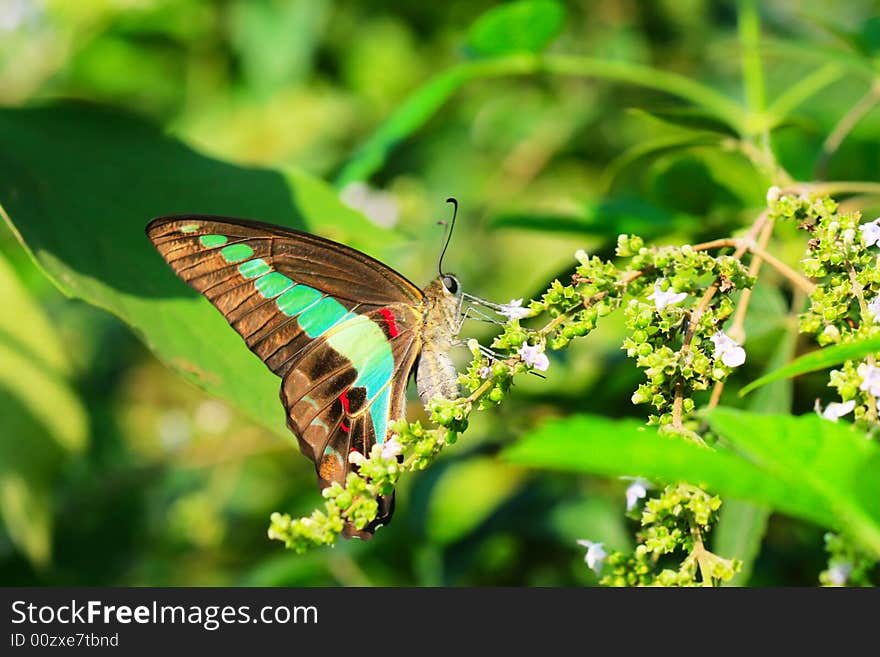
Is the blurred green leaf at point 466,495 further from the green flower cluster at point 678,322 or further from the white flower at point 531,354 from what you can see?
the green flower cluster at point 678,322

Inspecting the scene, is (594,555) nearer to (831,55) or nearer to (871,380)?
(871,380)

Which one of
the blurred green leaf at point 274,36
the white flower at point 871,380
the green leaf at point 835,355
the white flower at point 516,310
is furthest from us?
the blurred green leaf at point 274,36

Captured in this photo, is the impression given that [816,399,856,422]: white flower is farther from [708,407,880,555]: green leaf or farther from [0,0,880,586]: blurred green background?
[0,0,880,586]: blurred green background

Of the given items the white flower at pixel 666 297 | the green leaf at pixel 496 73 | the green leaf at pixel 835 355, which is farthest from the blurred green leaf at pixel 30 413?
the green leaf at pixel 835 355

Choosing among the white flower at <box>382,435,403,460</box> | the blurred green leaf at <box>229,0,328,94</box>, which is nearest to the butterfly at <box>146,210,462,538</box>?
the white flower at <box>382,435,403,460</box>

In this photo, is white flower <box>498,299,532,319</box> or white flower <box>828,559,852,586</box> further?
white flower <box>498,299,532,319</box>

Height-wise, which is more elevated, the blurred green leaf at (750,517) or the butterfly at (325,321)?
the butterfly at (325,321)

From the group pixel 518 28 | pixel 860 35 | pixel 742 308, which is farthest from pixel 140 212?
pixel 860 35
